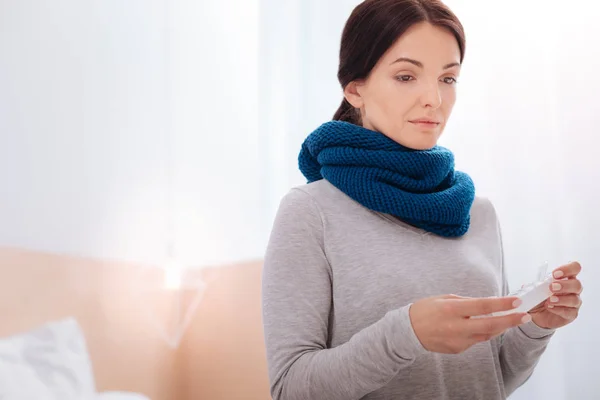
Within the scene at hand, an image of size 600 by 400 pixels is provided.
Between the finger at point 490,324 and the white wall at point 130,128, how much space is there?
0.67 meters

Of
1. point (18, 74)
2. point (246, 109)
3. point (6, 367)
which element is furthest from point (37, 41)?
point (246, 109)

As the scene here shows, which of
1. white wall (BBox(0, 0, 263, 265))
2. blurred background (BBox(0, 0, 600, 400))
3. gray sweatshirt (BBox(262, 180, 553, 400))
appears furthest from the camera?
blurred background (BBox(0, 0, 600, 400))

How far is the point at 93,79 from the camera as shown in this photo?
1297 millimetres

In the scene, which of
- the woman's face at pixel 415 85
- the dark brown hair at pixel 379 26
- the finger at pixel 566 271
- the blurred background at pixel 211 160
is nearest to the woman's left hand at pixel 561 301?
the finger at pixel 566 271

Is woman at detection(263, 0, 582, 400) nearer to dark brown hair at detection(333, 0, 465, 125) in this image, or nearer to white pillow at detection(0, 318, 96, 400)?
dark brown hair at detection(333, 0, 465, 125)

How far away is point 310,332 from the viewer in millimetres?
983

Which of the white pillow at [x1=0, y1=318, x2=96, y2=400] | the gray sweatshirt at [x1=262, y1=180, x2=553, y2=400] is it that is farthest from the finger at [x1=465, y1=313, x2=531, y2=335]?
the white pillow at [x1=0, y1=318, x2=96, y2=400]

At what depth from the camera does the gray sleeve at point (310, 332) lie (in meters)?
0.86

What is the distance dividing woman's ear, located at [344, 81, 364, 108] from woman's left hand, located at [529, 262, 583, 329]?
44 cm

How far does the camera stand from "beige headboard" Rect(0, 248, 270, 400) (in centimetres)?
105

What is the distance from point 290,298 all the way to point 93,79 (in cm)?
62

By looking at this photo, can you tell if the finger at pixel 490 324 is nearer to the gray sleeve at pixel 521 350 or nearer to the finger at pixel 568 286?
the finger at pixel 568 286

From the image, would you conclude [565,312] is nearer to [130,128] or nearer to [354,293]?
[354,293]

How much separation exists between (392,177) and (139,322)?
0.73 meters
